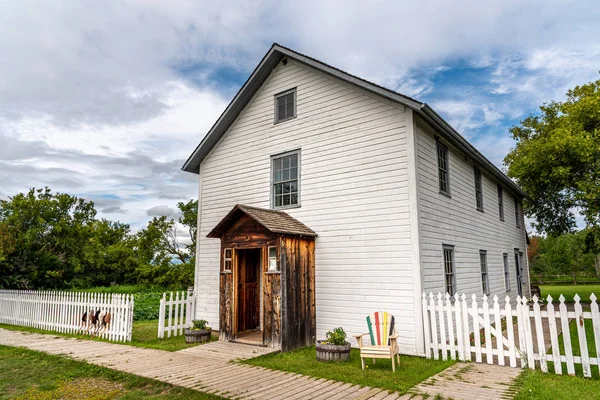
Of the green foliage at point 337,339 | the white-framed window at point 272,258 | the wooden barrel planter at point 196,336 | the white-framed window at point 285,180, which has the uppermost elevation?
the white-framed window at point 285,180

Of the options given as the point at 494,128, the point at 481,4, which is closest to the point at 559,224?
the point at 494,128

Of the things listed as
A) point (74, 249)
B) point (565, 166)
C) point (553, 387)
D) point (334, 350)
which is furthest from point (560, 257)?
point (74, 249)

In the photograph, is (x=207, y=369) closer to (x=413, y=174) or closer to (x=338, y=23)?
(x=413, y=174)

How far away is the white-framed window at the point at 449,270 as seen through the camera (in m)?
9.84

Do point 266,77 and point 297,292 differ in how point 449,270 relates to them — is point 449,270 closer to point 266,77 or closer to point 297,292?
point 297,292

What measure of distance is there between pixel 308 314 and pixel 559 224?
18.9 m

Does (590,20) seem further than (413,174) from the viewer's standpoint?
Yes

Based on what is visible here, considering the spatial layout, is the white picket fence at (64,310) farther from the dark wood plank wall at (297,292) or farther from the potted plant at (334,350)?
the potted plant at (334,350)

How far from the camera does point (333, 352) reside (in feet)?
24.7

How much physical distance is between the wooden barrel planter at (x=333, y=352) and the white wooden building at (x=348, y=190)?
1.50 meters

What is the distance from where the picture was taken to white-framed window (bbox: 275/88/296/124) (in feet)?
37.2

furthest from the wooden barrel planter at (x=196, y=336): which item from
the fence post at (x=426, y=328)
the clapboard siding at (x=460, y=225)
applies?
the clapboard siding at (x=460, y=225)

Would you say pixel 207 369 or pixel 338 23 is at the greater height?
pixel 338 23

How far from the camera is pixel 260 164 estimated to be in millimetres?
11680
